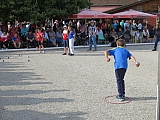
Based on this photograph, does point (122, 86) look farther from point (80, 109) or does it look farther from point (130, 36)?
point (130, 36)

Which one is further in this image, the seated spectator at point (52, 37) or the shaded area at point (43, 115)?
the seated spectator at point (52, 37)

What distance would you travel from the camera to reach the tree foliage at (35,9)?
20.7 metres

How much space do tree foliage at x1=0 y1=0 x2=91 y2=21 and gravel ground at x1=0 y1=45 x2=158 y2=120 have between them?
809cm

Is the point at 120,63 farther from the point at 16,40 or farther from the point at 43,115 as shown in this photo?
the point at 16,40

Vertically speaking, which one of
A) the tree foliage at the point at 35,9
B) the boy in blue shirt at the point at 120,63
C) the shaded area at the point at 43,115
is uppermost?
the tree foliage at the point at 35,9

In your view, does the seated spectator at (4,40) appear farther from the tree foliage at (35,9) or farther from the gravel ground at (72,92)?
the gravel ground at (72,92)

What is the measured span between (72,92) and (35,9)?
1374 centimetres

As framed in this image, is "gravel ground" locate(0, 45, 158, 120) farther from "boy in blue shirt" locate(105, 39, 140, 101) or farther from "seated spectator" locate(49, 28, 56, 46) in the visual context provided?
"seated spectator" locate(49, 28, 56, 46)

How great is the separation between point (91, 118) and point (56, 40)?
16.0 m

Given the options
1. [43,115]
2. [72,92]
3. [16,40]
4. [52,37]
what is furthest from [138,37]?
[43,115]

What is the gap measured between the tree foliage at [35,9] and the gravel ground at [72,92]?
8.09 m

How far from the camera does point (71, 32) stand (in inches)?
634

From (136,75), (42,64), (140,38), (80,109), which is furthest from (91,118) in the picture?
(140,38)

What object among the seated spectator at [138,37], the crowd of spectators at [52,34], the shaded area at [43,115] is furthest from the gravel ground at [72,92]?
the seated spectator at [138,37]
